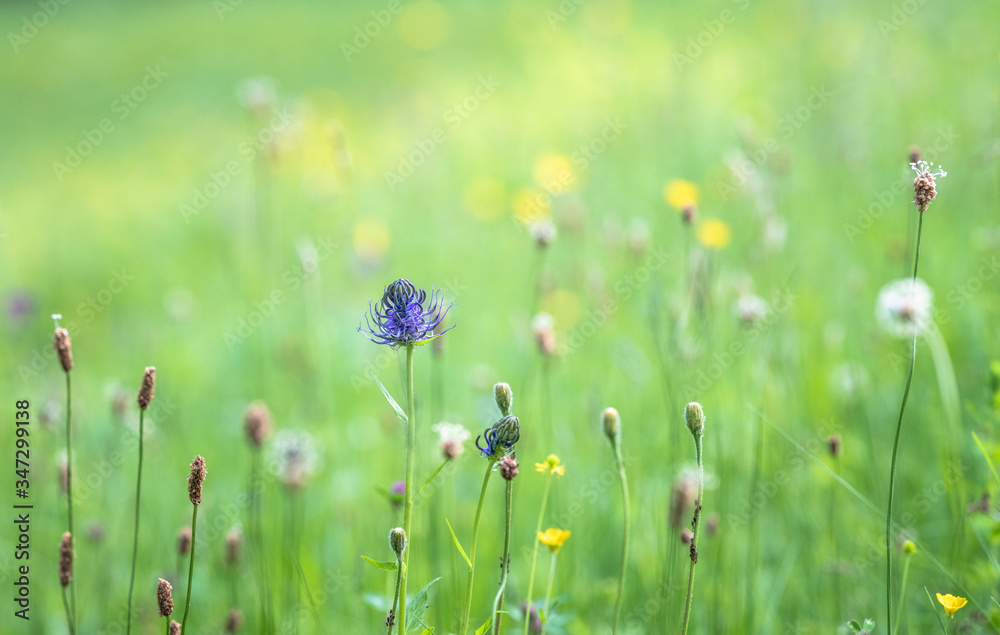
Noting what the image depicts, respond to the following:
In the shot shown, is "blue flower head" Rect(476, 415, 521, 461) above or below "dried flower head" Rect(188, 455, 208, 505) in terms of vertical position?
above

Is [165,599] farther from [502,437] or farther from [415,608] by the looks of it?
[502,437]

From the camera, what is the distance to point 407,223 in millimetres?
5676

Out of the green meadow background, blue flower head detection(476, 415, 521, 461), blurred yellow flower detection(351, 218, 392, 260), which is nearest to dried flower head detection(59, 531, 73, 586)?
the green meadow background

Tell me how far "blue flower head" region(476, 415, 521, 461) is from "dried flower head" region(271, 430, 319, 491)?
1.23 metres

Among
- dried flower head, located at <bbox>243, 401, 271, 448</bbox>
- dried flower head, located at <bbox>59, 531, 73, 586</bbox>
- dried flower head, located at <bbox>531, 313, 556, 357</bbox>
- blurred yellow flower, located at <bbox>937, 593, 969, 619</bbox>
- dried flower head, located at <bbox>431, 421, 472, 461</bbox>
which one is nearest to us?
blurred yellow flower, located at <bbox>937, 593, 969, 619</bbox>

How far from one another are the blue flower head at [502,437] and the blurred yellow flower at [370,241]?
3331 mm

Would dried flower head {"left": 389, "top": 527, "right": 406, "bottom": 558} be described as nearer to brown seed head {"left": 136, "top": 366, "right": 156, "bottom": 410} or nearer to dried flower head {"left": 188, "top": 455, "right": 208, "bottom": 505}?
dried flower head {"left": 188, "top": 455, "right": 208, "bottom": 505}

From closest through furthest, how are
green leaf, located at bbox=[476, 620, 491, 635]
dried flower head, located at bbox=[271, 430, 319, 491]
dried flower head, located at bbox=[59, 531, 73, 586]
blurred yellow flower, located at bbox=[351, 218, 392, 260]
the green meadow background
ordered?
green leaf, located at bbox=[476, 620, 491, 635] → dried flower head, located at bbox=[59, 531, 73, 586] → the green meadow background → dried flower head, located at bbox=[271, 430, 319, 491] → blurred yellow flower, located at bbox=[351, 218, 392, 260]

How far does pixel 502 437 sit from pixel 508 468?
64mm

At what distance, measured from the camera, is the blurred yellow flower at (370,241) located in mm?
4742

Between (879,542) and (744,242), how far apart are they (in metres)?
2.25

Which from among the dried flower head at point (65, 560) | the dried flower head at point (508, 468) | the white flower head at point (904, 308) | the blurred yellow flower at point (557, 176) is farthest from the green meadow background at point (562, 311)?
the dried flower head at point (65, 560)

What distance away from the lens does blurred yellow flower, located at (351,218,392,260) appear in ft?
15.6

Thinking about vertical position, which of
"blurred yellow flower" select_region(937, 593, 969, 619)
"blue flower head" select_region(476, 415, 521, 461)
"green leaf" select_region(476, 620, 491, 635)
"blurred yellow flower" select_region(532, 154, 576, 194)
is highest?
"blurred yellow flower" select_region(532, 154, 576, 194)
